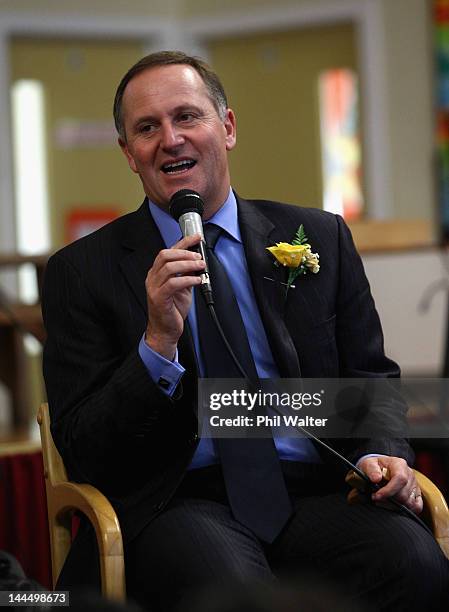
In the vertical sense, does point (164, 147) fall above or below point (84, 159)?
below

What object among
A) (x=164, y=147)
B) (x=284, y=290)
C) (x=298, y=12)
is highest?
(x=298, y=12)

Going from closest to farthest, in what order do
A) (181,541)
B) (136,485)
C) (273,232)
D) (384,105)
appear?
(181,541), (136,485), (273,232), (384,105)

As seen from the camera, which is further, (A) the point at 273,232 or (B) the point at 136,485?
(A) the point at 273,232

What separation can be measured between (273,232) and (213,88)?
0.30m

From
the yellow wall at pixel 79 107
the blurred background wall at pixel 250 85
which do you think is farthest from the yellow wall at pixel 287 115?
the yellow wall at pixel 79 107

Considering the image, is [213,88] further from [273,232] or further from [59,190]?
[59,190]

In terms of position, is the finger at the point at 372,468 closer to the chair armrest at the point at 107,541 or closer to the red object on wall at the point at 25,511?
the chair armrest at the point at 107,541

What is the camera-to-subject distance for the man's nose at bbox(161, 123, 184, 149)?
6.37ft

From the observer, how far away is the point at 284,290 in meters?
2.00

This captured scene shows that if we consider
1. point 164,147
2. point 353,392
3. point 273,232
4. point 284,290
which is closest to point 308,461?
point 353,392

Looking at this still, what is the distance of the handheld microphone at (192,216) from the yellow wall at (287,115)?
5.17 m

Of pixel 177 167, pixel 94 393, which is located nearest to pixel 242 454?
pixel 94 393

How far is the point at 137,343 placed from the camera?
6.31ft

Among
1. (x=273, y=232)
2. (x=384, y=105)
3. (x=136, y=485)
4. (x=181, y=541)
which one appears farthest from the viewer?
(x=384, y=105)
